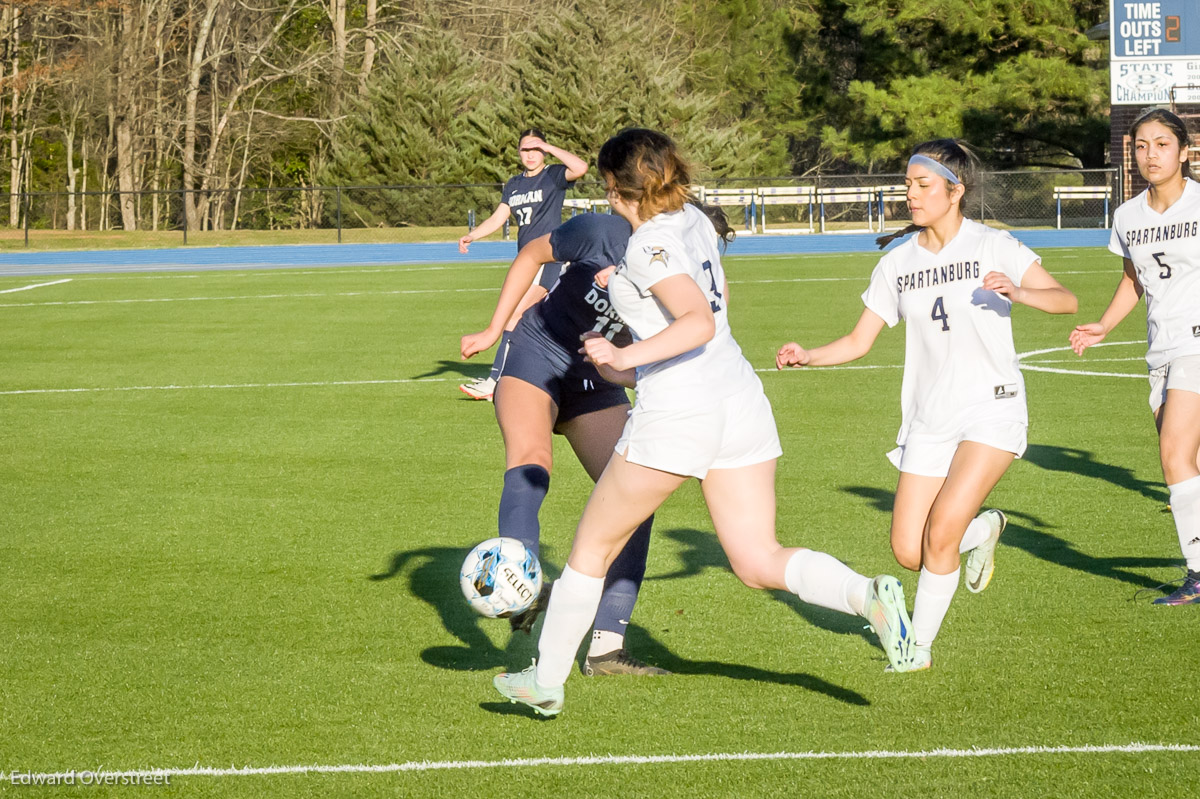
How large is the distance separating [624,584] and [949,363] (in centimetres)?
149

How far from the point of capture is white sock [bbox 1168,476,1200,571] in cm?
582

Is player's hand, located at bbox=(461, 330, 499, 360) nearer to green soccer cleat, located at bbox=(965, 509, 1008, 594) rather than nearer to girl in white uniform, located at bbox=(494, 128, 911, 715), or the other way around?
girl in white uniform, located at bbox=(494, 128, 911, 715)

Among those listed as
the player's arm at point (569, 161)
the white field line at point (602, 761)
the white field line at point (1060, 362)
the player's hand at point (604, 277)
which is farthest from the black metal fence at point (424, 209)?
the white field line at point (602, 761)

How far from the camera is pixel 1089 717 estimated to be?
14.8 feet

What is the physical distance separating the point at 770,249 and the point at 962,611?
30833mm

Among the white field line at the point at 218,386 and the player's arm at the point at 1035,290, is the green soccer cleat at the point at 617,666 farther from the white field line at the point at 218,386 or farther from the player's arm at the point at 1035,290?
the white field line at the point at 218,386

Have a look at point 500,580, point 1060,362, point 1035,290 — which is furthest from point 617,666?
point 1060,362

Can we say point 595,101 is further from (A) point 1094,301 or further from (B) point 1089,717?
(B) point 1089,717

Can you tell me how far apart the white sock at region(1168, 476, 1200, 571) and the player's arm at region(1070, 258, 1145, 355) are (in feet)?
2.36

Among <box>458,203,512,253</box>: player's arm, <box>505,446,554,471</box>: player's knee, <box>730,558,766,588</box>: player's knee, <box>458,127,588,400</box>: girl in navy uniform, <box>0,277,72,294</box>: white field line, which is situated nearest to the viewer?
<box>730,558,766,588</box>: player's knee

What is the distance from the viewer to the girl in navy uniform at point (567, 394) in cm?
521

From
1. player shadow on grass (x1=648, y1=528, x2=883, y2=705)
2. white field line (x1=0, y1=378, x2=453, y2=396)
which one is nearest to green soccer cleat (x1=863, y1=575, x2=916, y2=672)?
player shadow on grass (x1=648, y1=528, x2=883, y2=705)

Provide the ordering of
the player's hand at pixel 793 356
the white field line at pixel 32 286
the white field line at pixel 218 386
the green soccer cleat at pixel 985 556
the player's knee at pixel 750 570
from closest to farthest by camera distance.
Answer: the player's knee at pixel 750 570 < the player's hand at pixel 793 356 < the green soccer cleat at pixel 985 556 < the white field line at pixel 218 386 < the white field line at pixel 32 286

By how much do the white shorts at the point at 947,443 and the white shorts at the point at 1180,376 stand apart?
4.08ft
